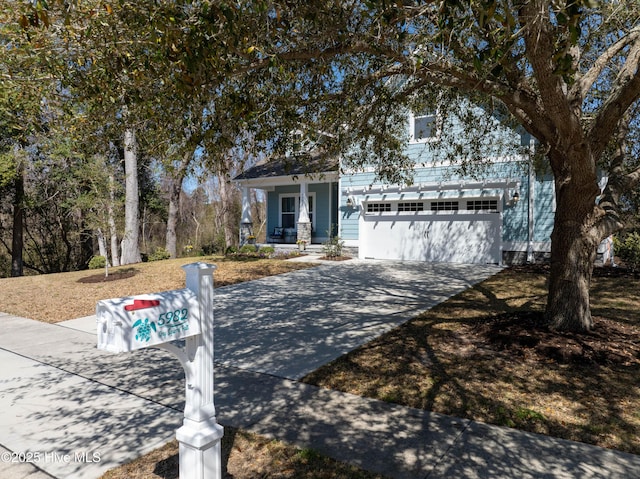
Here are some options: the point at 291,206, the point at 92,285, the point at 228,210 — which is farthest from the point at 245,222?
the point at 228,210

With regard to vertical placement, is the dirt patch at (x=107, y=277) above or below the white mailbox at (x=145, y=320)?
below

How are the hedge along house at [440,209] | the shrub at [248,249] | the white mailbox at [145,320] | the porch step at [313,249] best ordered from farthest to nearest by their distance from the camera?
the shrub at [248,249] → the porch step at [313,249] → the hedge along house at [440,209] → the white mailbox at [145,320]

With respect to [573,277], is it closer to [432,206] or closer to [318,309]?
[318,309]

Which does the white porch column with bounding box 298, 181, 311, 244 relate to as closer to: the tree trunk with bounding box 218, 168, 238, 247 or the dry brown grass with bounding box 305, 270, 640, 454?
the tree trunk with bounding box 218, 168, 238, 247

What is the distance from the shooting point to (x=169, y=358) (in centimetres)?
559

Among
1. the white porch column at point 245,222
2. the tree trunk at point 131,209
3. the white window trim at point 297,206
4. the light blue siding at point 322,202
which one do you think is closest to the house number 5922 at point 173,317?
the tree trunk at point 131,209

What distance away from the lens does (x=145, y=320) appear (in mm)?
2162

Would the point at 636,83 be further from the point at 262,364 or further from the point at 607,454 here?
the point at 262,364

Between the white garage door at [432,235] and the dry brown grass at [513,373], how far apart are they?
6.98 metres

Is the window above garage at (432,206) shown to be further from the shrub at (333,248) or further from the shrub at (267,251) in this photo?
the shrub at (267,251)

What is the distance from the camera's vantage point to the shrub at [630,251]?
486 inches

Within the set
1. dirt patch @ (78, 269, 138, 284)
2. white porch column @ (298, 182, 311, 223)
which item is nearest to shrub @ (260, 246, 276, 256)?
white porch column @ (298, 182, 311, 223)

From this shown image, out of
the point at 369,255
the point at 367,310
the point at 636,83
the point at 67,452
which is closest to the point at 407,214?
the point at 369,255

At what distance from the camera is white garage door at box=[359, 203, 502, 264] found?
14156 mm
